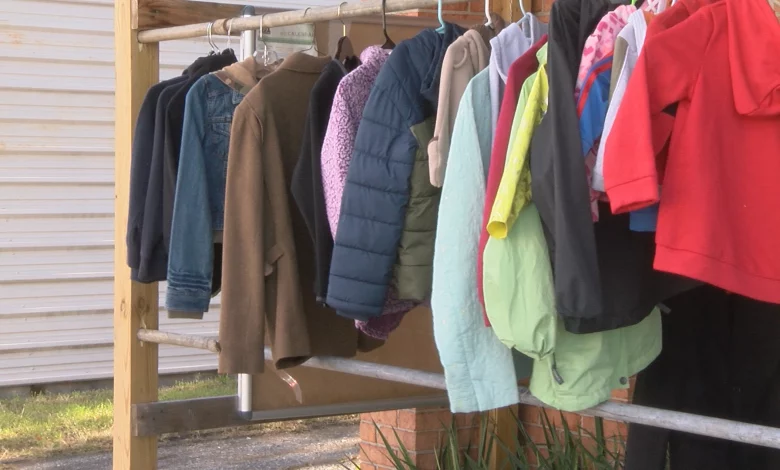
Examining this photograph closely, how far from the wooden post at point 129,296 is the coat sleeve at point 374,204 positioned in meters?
1.36

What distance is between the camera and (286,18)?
10.9 ft

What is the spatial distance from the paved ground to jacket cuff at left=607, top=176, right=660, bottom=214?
3.73 meters

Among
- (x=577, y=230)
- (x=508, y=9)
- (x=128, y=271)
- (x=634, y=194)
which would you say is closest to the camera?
(x=634, y=194)

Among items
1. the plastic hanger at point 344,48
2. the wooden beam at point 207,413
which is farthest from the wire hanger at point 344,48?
the wooden beam at point 207,413

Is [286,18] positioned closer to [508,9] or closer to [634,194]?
[508,9]

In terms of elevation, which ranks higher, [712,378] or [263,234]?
[263,234]

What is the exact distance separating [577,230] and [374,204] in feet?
2.28

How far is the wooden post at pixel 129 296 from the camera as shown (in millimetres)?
3898

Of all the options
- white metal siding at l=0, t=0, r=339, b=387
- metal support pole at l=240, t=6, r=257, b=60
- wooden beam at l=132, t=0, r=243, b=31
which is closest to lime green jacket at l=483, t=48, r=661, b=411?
metal support pole at l=240, t=6, r=257, b=60

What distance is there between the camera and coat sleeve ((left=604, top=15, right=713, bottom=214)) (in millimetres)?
2117

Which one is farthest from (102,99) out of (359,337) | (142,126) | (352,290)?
(352,290)

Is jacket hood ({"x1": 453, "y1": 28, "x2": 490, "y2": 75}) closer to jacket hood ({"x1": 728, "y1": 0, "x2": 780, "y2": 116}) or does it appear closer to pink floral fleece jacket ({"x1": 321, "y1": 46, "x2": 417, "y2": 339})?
pink floral fleece jacket ({"x1": 321, "y1": 46, "x2": 417, "y2": 339})

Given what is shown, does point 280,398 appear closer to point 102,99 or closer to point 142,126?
point 142,126

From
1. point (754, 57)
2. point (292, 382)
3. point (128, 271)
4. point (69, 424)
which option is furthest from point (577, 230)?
point (69, 424)
